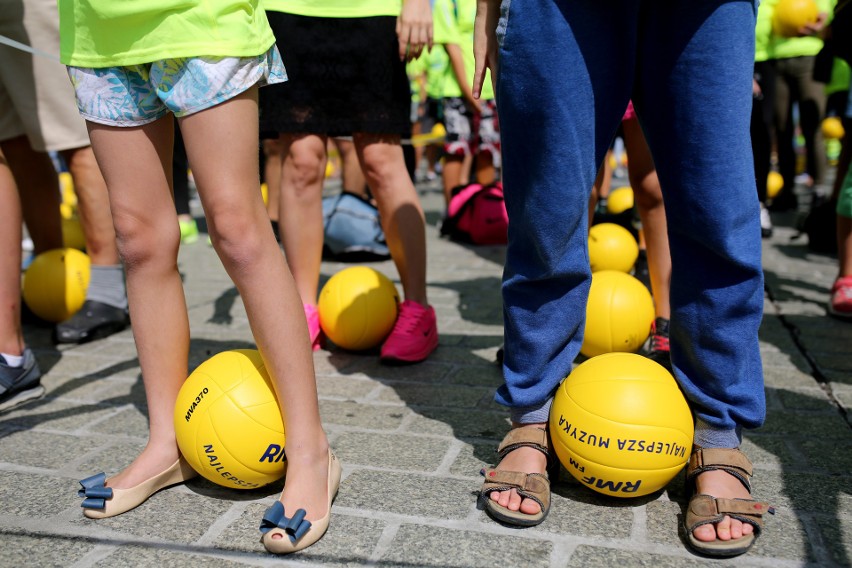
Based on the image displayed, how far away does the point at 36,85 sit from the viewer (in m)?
3.83

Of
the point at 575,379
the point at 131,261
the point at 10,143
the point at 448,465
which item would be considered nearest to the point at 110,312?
the point at 10,143

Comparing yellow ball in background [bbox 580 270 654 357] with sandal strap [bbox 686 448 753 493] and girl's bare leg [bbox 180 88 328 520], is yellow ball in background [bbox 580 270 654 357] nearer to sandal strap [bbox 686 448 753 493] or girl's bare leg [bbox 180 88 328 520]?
sandal strap [bbox 686 448 753 493]

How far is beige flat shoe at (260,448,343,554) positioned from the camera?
1.97 m

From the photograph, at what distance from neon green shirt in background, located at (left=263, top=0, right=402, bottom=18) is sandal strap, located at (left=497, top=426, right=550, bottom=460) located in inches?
79.4

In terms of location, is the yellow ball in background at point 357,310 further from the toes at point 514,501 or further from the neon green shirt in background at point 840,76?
the neon green shirt in background at point 840,76

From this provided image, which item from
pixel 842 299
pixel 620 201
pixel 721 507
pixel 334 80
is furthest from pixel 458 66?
pixel 721 507

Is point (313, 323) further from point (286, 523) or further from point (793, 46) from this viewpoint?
point (793, 46)

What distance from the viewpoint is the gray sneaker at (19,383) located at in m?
3.15

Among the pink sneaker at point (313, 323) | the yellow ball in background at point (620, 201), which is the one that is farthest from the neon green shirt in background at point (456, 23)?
the pink sneaker at point (313, 323)

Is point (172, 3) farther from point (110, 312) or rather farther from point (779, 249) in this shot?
point (779, 249)

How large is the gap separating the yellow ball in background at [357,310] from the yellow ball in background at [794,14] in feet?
14.1

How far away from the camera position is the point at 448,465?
252cm

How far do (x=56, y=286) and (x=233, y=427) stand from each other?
103 inches

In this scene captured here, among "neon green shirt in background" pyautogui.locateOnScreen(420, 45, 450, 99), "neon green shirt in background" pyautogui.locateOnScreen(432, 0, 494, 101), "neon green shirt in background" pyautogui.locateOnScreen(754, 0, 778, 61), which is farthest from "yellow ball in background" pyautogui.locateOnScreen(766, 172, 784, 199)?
"neon green shirt in background" pyautogui.locateOnScreen(432, 0, 494, 101)
